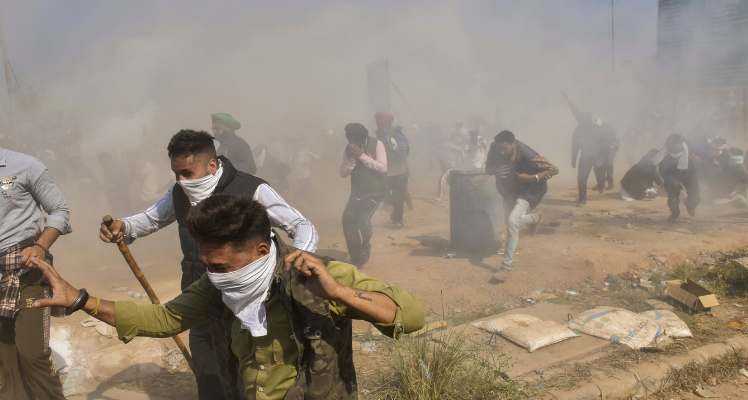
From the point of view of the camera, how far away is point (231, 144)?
532 centimetres

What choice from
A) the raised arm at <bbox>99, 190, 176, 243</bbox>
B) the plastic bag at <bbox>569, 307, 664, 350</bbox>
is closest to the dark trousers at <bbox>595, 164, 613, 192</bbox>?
the plastic bag at <bbox>569, 307, 664, 350</bbox>

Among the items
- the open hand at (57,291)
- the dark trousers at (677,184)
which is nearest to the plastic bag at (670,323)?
the open hand at (57,291)

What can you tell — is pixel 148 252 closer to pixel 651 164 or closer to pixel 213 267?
pixel 213 267

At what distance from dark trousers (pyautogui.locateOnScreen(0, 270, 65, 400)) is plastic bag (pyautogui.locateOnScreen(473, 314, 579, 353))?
2.92 metres

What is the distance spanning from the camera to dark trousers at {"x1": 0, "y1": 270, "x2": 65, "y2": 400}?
2.91m

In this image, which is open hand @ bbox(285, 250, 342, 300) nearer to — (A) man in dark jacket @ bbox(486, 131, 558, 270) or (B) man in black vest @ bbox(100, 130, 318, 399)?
(B) man in black vest @ bbox(100, 130, 318, 399)

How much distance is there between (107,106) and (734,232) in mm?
14957

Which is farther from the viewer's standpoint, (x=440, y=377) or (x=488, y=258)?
(x=488, y=258)

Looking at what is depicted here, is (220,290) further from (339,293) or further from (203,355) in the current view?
(203,355)

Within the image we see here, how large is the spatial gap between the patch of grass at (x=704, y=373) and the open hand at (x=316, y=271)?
2.96m

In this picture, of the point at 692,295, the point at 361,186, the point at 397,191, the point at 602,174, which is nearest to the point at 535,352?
the point at 692,295

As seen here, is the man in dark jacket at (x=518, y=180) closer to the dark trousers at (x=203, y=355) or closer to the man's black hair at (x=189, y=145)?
the dark trousers at (x=203, y=355)

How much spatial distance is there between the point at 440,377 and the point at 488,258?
3863 millimetres

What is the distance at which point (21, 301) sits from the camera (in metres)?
2.88
